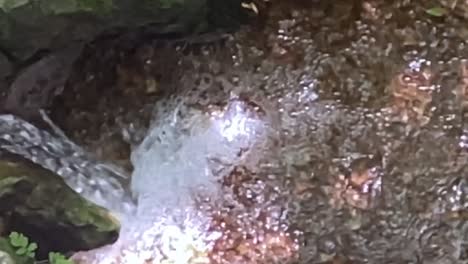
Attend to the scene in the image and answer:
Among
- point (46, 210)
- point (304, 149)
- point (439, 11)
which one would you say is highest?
point (439, 11)

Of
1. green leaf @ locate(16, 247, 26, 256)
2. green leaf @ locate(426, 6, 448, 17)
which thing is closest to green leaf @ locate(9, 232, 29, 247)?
green leaf @ locate(16, 247, 26, 256)

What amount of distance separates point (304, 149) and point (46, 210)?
2.67 feet

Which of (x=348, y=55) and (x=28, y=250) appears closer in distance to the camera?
(x=28, y=250)

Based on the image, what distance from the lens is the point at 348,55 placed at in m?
2.62

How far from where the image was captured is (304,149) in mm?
2600

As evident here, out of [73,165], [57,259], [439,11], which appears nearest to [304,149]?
[439,11]

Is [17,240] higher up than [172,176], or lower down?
lower down

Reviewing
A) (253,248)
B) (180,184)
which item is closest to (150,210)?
(180,184)

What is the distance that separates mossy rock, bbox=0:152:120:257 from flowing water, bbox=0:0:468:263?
0.09 metres

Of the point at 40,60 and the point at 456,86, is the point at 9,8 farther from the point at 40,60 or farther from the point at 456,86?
the point at 456,86

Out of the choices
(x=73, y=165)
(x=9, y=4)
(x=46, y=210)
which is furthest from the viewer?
(x=73, y=165)

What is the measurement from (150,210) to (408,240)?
796 millimetres

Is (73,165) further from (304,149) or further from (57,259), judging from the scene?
(304,149)

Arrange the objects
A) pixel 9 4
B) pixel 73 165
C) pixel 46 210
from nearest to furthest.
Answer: pixel 9 4
pixel 46 210
pixel 73 165
